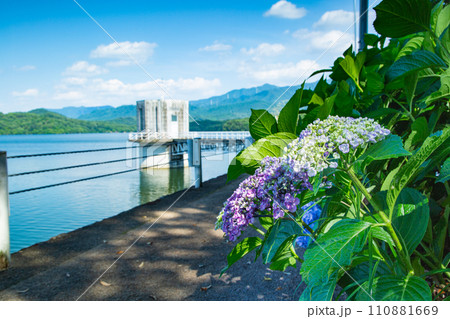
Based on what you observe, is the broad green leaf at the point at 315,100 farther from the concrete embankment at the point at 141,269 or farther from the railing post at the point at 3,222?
the railing post at the point at 3,222

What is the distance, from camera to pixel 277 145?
2.02 ft

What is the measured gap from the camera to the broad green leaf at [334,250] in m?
0.45

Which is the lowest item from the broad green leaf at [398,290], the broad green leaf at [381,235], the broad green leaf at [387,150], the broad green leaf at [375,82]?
the broad green leaf at [398,290]

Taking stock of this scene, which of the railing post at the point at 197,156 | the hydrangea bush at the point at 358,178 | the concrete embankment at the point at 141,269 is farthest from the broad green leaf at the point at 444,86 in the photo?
the railing post at the point at 197,156

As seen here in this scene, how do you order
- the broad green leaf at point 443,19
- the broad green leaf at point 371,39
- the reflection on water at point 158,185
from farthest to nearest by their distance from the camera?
1. the reflection on water at point 158,185
2. the broad green leaf at point 371,39
3. the broad green leaf at point 443,19

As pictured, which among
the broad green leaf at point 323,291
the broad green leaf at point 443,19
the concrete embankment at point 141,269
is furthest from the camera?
the concrete embankment at point 141,269

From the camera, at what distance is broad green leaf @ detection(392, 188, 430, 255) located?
536mm

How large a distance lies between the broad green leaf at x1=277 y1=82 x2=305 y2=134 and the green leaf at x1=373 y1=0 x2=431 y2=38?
213 mm

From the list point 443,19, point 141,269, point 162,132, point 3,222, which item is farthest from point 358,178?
point 162,132

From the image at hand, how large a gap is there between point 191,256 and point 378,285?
5.94ft

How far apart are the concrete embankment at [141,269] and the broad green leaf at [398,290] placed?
1096 millimetres

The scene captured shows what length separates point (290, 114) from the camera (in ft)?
2.04

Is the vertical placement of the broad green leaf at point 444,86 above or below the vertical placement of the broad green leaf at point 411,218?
above

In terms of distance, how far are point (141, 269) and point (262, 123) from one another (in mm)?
1648
